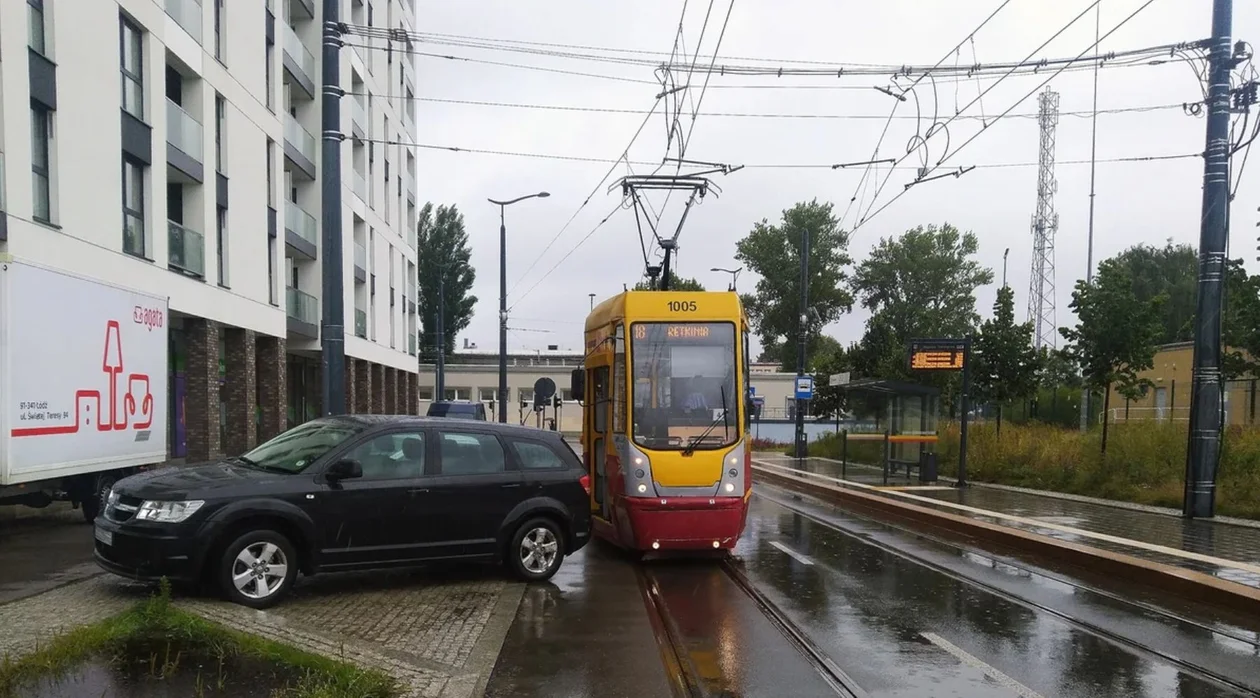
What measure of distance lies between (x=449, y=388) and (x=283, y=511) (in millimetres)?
63215

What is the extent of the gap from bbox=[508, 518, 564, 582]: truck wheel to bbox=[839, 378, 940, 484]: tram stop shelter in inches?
524

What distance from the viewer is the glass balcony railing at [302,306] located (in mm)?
28878

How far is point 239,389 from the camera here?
23922 mm

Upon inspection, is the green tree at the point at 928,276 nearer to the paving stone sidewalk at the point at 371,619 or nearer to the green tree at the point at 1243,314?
the green tree at the point at 1243,314

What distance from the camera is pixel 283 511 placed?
7.77 m

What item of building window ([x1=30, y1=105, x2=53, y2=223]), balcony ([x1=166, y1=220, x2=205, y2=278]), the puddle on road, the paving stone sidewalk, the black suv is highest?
building window ([x1=30, y1=105, x2=53, y2=223])

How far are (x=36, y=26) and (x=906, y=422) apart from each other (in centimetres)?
1886

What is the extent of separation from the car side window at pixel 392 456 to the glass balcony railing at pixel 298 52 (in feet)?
71.1

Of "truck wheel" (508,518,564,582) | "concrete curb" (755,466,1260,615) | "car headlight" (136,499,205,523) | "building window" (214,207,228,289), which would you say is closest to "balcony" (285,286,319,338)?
"building window" (214,207,228,289)

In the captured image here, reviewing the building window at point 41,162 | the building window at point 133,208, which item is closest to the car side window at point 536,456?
the building window at point 41,162

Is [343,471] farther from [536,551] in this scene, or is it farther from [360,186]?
[360,186]

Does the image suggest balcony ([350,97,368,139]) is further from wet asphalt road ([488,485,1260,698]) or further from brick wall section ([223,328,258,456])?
wet asphalt road ([488,485,1260,698])

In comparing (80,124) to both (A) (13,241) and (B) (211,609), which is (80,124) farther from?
(B) (211,609)

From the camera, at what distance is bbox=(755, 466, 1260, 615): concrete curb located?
344 inches
